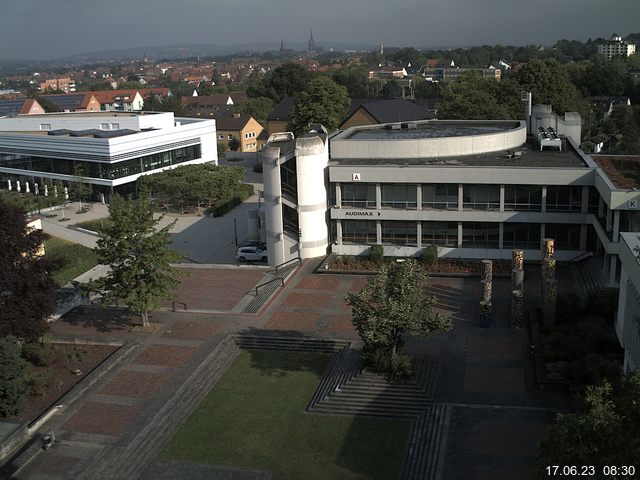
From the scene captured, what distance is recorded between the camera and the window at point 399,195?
130 feet

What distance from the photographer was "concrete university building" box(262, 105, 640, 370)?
3766cm

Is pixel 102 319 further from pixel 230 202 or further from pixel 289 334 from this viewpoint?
pixel 230 202

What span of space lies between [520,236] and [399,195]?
7.02 meters

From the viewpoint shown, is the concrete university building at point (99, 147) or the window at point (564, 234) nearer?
the window at point (564, 234)

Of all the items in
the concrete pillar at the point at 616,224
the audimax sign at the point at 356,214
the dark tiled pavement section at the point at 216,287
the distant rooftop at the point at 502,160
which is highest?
the distant rooftop at the point at 502,160

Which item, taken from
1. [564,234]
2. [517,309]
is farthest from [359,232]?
[517,309]

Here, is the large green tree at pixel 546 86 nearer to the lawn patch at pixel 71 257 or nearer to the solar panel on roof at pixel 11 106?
the lawn patch at pixel 71 257

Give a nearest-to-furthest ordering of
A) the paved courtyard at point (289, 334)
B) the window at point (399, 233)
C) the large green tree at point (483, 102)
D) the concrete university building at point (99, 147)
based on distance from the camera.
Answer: the paved courtyard at point (289, 334) < the window at point (399, 233) < the concrete university building at point (99, 147) < the large green tree at point (483, 102)

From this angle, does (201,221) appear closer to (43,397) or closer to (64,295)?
(64,295)

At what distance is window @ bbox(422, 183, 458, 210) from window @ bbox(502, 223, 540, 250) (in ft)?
10.4

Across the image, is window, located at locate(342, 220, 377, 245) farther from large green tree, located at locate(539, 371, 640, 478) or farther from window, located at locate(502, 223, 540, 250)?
large green tree, located at locate(539, 371, 640, 478)

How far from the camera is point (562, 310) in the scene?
29703 millimetres

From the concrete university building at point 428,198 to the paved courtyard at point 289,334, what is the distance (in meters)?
3.14

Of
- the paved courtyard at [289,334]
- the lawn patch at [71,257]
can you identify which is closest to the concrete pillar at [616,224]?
the paved courtyard at [289,334]
